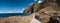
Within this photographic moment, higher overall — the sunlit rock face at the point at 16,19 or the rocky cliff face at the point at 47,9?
the rocky cliff face at the point at 47,9

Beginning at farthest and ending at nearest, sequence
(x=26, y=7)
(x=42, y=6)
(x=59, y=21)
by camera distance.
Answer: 1. (x=42, y=6)
2. (x=26, y=7)
3. (x=59, y=21)

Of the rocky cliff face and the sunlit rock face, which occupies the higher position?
the rocky cliff face

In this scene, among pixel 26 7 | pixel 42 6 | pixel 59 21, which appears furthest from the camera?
pixel 42 6

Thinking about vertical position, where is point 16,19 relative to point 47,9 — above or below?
below

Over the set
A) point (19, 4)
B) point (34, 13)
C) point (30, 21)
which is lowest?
point (30, 21)

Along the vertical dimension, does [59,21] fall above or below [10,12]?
below

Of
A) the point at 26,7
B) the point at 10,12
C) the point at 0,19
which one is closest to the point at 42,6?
the point at 26,7

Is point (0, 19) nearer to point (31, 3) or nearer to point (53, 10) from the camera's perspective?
point (31, 3)

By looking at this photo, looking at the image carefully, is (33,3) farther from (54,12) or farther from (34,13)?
(54,12)

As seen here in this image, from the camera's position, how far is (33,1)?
3764mm

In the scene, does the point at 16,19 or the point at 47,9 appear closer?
the point at 16,19

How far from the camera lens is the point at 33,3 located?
381cm

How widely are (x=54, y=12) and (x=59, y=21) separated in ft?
2.34

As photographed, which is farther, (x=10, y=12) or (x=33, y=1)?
(x=33, y=1)
